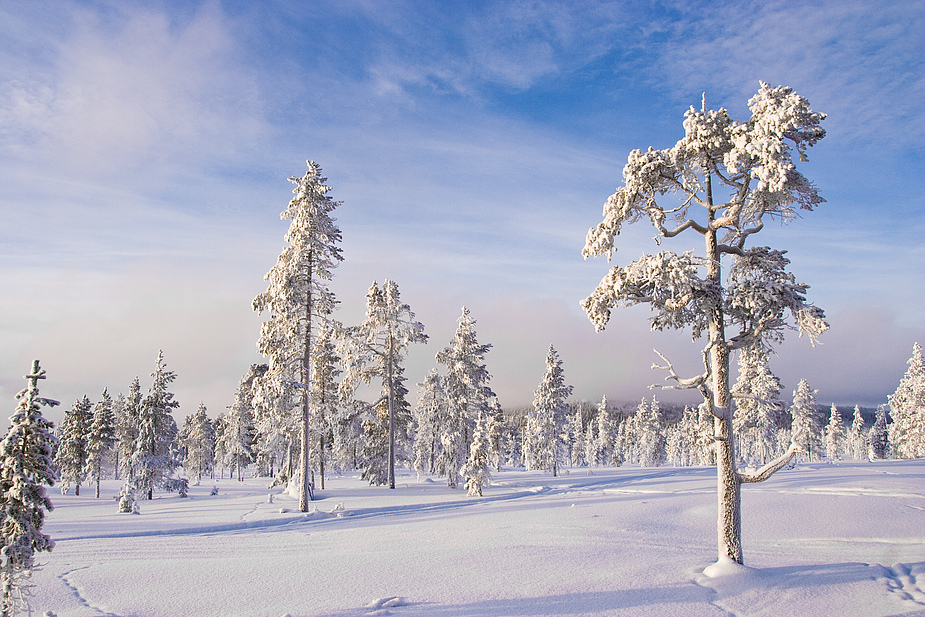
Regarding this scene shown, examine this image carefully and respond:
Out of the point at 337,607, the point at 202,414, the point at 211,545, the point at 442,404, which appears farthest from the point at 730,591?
the point at 202,414

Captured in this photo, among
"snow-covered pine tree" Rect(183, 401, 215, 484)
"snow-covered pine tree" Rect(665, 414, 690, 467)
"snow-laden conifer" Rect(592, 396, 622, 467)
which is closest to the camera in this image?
"snow-covered pine tree" Rect(183, 401, 215, 484)

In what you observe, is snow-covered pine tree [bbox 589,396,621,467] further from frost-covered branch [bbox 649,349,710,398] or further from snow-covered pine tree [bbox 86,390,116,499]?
frost-covered branch [bbox 649,349,710,398]

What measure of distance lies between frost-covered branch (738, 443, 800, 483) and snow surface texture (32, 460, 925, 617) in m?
1.90

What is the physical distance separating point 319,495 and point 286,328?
1453 centimetres

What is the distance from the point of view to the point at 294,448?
41.3 meters

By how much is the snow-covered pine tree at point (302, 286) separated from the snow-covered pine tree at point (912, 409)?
236ft

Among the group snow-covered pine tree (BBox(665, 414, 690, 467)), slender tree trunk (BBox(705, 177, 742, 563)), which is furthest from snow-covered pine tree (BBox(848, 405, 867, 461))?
slender tree trunk (BBox(705, 177, 742, 563))

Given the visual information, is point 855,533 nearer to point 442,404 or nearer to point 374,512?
point 374,512

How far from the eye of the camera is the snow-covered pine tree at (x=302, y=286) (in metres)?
27.0

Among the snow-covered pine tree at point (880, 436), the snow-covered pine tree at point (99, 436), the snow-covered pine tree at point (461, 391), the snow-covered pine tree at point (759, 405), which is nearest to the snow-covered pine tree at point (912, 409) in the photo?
the snow-covered pine tree at point (759, 405)

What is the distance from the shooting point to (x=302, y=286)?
89.2ft

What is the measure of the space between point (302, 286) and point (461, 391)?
63.2 ft

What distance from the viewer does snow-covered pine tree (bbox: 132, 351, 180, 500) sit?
42.9 metres

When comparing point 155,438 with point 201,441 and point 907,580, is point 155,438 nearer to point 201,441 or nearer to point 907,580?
point 201,441
